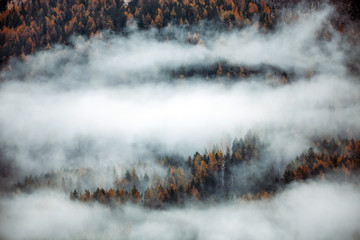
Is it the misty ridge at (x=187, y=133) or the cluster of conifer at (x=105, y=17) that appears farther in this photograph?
Answer: the cluster of conifer at (x=105, y=17)

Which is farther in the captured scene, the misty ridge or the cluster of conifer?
the cluster of conifer

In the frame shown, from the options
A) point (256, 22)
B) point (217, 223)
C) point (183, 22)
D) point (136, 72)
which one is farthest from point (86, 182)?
point (256, 22)

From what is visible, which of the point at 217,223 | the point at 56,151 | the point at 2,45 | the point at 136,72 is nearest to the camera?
the point at 217,223

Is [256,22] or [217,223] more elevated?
[256,22]

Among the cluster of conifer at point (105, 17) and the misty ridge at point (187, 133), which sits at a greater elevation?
the cluster of conifer at point (105, 17)

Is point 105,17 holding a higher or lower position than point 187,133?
higher

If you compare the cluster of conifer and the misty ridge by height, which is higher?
the cluster of conifer

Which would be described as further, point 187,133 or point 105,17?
point 105,17

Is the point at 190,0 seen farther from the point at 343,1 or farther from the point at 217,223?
the point at 217,223
